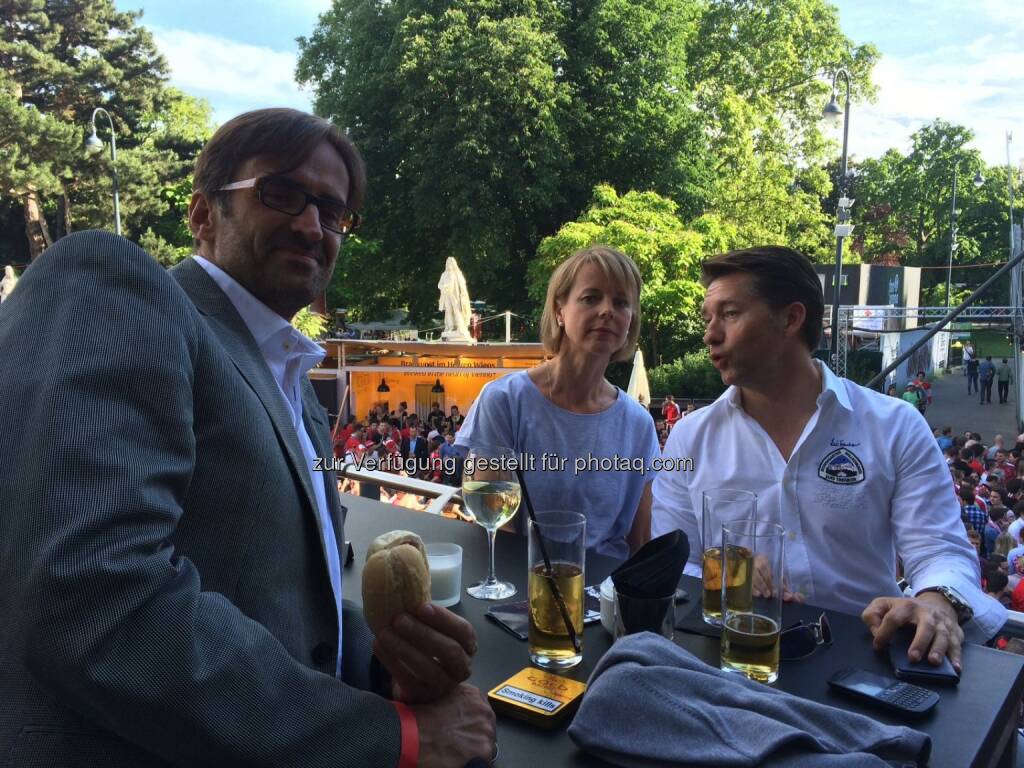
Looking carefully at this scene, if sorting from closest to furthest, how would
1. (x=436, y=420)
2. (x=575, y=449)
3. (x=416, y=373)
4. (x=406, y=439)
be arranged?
(x=575, y=449)
(x=406, y=439)
(x=436, y=420)
(x=416, y=373)

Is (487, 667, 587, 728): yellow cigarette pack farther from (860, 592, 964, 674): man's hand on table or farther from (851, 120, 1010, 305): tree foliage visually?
(851, 120, 1010, 305): tree foliage

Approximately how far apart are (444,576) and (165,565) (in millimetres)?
938

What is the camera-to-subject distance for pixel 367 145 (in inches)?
760

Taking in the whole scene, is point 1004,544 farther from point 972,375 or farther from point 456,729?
point 972,375

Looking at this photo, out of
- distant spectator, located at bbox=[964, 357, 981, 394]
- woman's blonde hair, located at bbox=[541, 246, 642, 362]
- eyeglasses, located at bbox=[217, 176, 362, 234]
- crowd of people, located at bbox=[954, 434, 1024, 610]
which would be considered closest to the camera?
eyeglasses, located at bbox=[217, 176, 362, 234]

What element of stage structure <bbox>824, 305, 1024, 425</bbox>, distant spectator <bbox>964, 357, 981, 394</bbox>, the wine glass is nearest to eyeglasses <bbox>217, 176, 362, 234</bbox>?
the wine glass

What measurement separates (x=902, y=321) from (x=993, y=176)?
24.4m

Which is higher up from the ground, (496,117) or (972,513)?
(496,117)

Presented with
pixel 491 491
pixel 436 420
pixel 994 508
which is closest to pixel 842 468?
pixel 491 491

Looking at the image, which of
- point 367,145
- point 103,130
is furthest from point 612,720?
point 103,130

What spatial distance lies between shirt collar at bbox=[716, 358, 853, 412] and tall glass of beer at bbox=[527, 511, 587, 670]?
53.4 inches

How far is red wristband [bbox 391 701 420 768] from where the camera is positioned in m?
0.99

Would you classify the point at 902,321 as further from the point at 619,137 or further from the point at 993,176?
the point at 993,176

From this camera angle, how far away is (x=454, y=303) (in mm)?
14719
